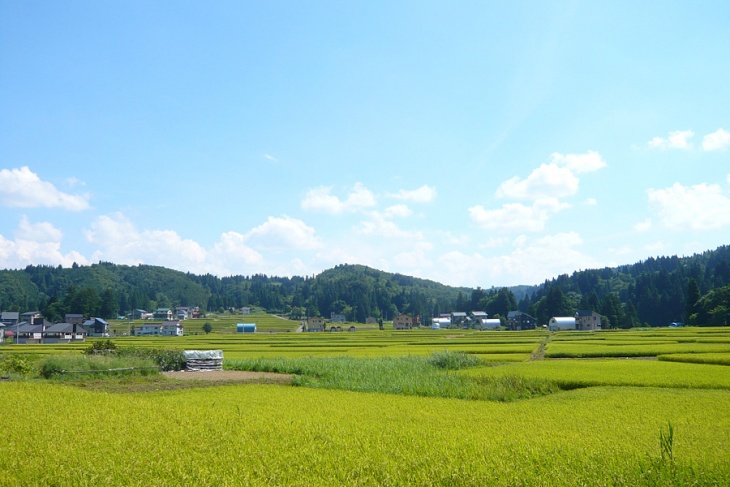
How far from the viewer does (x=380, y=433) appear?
Result: 10.9 metres

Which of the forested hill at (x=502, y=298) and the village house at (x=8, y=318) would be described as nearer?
the forested hill at (x=502, y=298)

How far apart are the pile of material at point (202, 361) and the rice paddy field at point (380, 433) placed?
25.3 feet

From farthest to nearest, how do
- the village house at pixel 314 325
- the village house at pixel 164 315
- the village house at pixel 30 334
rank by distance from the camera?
the village house at pixel 164 315
the village house at pixel 314 325
the village house at pixel 30 334

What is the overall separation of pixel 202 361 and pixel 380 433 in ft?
66.4

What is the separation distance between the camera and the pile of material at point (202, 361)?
28.5 metres

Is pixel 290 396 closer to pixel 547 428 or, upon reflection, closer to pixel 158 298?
pixel 547 428

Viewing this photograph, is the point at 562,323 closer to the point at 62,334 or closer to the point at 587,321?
the point at 587,321

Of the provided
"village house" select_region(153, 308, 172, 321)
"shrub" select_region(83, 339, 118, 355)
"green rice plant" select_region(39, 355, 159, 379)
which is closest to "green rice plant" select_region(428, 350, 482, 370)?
"green rice plant" select_region(39, 355, 159, 379)

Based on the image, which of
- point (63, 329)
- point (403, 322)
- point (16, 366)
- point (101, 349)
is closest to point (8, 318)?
point (63, 329)

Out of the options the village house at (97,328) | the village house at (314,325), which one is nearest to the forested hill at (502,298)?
the village house at (97,328)

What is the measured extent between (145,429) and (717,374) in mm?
22745

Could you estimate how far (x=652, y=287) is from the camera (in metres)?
110

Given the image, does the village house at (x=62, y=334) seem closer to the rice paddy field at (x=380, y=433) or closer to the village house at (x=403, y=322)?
the rice paddy field at (x=380, y=433)

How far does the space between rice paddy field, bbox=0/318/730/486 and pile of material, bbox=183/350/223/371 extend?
7705 mm
